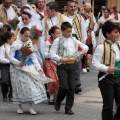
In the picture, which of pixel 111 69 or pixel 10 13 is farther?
pixel 10 13

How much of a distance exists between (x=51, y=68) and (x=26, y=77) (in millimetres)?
987

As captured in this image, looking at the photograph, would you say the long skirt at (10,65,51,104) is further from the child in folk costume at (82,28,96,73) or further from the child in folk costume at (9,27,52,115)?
the child in folk costume at (82,28,96,73)

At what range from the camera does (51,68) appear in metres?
8.93

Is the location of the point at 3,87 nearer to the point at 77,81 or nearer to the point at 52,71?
the point at 52,71

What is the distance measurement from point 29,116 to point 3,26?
2803 mm

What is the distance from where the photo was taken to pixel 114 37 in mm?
6539

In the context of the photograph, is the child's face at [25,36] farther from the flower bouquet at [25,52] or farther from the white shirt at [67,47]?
the white shirt at [67,47]

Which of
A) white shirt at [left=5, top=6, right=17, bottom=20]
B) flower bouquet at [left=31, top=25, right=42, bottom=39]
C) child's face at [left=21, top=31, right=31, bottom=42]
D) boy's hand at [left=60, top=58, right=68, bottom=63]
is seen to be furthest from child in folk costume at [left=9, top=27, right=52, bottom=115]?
white shirt at [left=5, top=6, right=17, bottom=20]

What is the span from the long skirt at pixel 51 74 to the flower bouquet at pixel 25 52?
0.98 m

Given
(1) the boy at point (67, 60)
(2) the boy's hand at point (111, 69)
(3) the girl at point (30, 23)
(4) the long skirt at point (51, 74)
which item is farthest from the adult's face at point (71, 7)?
(2) the boy's hand at point (111, 69)

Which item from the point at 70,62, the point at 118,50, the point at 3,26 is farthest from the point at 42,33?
the point at 118,50

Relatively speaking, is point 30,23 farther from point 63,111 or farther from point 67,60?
point 63,111

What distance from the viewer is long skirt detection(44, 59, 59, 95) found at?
877cm

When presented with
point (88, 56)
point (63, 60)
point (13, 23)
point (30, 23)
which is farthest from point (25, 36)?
point (88, 56)
